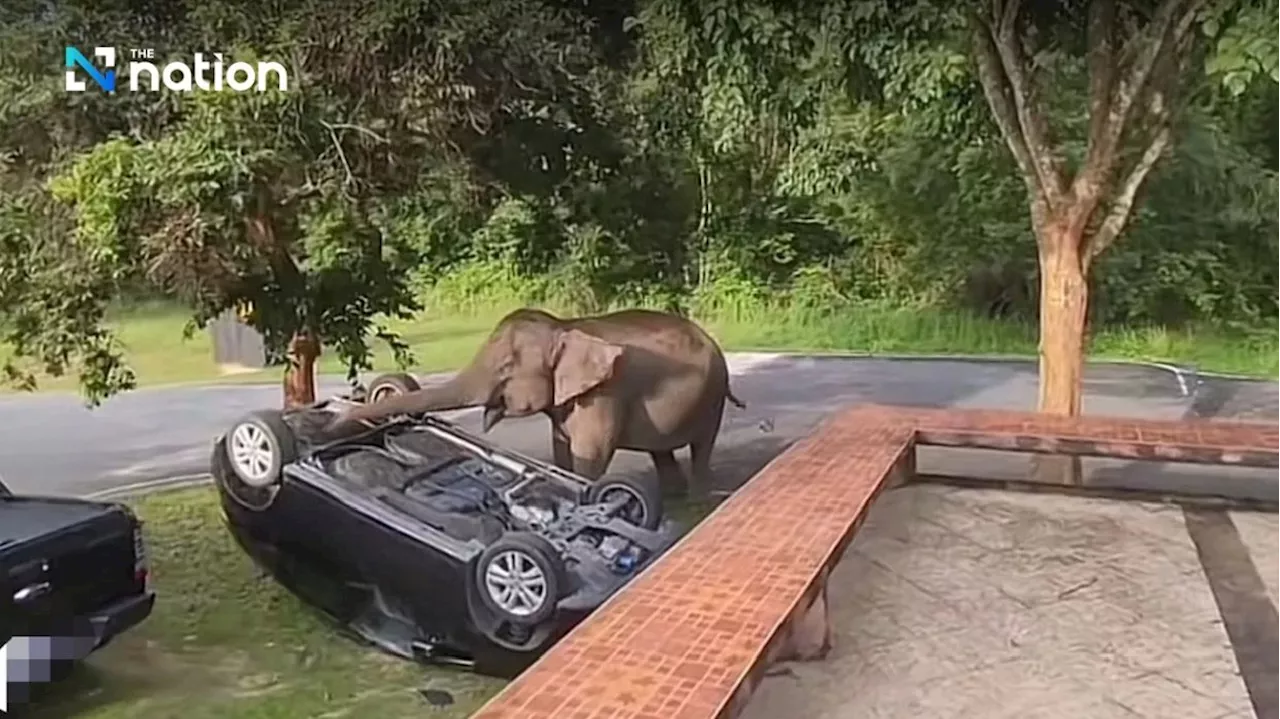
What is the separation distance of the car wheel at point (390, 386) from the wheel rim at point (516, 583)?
82cm

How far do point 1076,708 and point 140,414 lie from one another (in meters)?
3.00

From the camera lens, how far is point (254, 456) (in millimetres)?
3869

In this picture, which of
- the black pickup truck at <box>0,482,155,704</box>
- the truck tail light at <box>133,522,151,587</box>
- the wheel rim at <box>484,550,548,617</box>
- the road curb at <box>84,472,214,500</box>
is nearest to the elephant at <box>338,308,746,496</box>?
the road curb at <box>84,472,214,500</box>

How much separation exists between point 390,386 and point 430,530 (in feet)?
2.26

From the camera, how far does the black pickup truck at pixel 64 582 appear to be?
2770 mm

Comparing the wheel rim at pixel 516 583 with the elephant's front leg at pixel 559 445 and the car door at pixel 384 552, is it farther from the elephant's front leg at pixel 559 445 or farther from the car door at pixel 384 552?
the elephant's front leg at pixel 559 445

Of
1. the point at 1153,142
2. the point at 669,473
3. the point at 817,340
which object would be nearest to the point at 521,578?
the point at 669,473

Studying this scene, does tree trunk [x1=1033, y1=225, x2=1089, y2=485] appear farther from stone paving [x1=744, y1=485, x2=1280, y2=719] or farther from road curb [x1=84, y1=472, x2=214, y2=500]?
road curb [x1=84, y1=472, x2=214, y2=500]

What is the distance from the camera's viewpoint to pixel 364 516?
3.63m

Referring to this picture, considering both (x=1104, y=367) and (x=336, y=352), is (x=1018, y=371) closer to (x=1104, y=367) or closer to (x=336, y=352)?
(x=1104, y=367)

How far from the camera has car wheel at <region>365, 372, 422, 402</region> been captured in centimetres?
409

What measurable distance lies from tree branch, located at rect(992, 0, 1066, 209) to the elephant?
1.14 m

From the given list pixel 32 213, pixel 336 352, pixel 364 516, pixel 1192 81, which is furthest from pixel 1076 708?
pixel 32 213

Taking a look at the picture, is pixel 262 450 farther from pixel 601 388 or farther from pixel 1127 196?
pixel 1127 196
